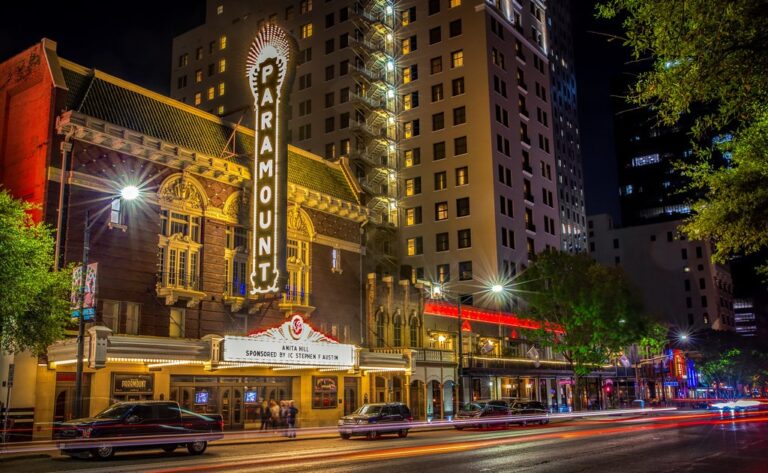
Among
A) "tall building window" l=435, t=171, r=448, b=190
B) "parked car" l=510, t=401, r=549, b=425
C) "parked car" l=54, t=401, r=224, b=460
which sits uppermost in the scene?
"tall building window" l=435, t=171, r=448, b=190

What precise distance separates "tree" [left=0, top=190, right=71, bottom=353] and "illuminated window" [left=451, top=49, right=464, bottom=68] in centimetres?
5176

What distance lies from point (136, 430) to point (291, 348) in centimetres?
1350

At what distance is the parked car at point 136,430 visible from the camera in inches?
875

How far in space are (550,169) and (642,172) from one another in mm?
112300

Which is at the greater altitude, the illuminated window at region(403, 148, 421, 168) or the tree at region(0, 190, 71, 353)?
the illuminated window at region(403, 148, 421, 168)

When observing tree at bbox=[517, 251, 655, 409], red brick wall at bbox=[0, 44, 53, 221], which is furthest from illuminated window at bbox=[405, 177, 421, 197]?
red brick wall at bbox=[0, 44, 53, 221]

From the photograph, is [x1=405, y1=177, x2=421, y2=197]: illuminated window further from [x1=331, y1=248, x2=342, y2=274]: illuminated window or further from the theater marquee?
the theater marquee

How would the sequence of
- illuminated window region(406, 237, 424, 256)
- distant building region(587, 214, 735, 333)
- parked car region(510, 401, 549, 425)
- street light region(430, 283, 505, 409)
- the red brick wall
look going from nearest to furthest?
the red brick wall, parked car region(510, 401, 549, 425), street light region(430, 283, 505, 409), illuminated window region(406, 237, 424, 256), distant building region(587, 214, 735, 333)

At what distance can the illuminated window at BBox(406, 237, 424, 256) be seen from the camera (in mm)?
71812

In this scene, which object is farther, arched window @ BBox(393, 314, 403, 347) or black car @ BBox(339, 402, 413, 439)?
arched window @ BBox(393, 314, 403, 347)

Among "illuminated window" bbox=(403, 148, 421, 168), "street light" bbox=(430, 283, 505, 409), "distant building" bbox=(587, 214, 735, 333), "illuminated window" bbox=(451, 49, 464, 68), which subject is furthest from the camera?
"distant building" bbox=(587, 214, 735, 333)

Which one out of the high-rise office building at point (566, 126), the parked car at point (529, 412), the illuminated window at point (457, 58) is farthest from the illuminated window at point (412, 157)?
the high-rise office building at point (566, 126)

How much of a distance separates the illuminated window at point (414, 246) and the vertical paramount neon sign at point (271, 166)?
35440 millimetres

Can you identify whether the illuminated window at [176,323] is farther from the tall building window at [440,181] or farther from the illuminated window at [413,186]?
the illuminated window at [413,186]
